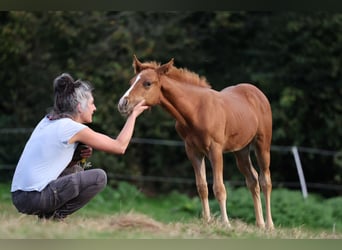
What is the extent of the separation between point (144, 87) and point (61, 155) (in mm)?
1279

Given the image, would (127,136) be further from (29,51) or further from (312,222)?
(29,51)

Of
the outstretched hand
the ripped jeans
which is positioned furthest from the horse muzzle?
the ripped jeans

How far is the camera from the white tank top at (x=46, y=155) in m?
5.18

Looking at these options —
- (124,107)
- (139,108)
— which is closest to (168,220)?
(124,107)

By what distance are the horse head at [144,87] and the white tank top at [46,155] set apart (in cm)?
80

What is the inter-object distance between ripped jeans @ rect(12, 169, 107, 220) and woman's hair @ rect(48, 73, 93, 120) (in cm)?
51

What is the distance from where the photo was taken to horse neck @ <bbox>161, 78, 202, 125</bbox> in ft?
21.2

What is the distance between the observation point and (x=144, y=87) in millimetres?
6180

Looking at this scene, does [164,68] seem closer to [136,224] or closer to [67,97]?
[67,97]

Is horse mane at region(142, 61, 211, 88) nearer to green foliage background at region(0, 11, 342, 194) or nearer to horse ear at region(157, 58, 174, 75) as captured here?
horse ear at region(157, 58, 174, 75)

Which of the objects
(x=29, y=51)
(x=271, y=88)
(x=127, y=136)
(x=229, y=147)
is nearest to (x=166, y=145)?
(x=271, y=88)

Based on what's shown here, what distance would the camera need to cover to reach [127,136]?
206 inches

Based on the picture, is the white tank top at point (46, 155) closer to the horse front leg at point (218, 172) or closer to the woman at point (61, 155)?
the woman at point (61, 155)

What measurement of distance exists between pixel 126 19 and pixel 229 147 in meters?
8.80
